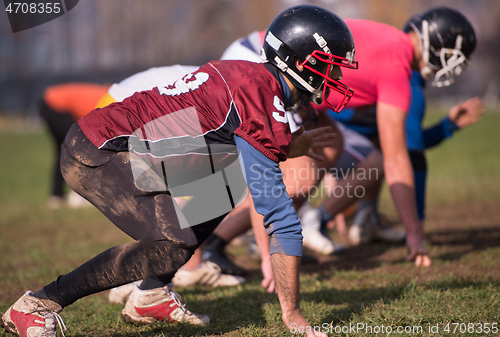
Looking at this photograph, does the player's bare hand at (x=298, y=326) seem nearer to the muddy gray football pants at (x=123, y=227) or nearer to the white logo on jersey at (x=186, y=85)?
the muddy gray football pants at (x=123, y=227)

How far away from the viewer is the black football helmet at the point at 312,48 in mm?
2547

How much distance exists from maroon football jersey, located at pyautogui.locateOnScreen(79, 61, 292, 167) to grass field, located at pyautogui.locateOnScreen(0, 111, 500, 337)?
1110mm

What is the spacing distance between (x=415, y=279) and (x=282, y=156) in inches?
63.4

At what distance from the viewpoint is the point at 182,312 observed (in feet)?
9.09

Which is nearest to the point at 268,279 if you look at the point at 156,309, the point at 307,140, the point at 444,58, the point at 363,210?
the point at 156,309

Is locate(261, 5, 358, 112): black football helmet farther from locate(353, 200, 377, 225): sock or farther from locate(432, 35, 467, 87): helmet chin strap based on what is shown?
locate(353, 200, 377, 225): sock

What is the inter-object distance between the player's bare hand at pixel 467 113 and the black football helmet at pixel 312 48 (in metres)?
2.16

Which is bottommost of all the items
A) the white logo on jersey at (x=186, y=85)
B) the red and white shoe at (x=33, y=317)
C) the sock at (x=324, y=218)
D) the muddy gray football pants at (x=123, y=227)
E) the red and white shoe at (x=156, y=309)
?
the sock at (x=324, y=218)

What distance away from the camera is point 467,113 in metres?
4.30

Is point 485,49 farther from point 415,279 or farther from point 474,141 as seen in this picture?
point 415,279

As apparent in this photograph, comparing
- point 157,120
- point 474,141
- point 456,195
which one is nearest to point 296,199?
point 157,120

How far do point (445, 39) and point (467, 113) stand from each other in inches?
34.7

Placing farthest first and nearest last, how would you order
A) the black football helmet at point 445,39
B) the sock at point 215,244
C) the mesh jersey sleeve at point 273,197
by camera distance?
the sock at point 215,244
the black football helmet at point 445,39
the mesh jersey sleeve at point 273,197

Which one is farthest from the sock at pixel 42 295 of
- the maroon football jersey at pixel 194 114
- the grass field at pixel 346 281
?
the maroon football jersey at pixel 194 114
